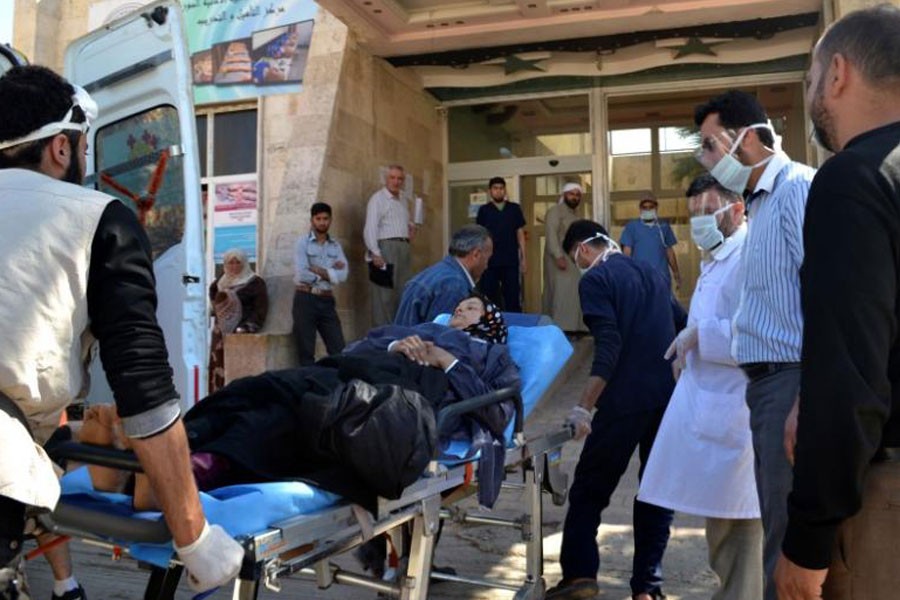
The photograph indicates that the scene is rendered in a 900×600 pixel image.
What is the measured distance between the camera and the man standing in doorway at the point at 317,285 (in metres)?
7.91

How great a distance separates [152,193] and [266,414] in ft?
7.09

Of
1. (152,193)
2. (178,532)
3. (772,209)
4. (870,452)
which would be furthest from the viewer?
(152,193)

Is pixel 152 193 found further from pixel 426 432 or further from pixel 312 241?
pixel 312 241

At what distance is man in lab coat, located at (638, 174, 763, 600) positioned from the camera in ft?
10.1

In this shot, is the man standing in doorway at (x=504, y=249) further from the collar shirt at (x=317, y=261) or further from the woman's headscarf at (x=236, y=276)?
the woman's headscarf at (x=236, y=276)

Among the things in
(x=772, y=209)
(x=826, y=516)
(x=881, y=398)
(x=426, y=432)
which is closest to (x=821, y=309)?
(x=881, y=398)

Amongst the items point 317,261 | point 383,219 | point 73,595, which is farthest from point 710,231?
point 383,219

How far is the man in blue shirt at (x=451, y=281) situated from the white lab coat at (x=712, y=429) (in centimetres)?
156

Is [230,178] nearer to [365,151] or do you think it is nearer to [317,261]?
[365,151]

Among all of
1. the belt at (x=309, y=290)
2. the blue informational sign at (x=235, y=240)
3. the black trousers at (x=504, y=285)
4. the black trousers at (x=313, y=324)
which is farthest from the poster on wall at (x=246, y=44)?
the black trousers at (x=504, y=285)

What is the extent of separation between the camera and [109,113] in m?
4.46

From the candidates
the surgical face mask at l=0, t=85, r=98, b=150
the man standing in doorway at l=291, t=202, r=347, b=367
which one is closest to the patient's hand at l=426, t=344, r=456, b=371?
the surgical face mask at l=0, t=85, r=98, b=150

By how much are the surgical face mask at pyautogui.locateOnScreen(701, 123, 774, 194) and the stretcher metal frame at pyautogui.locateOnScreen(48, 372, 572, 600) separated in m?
1.19

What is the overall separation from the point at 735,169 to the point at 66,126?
1.99 meters
